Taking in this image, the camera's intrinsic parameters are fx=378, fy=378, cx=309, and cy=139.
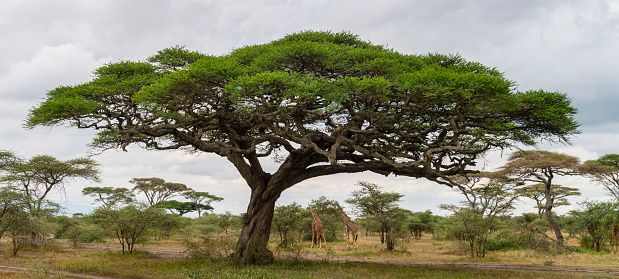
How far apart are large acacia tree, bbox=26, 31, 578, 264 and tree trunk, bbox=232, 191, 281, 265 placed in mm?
39

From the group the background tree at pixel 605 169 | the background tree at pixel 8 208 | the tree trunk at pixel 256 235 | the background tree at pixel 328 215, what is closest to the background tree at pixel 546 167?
the background tree at pixel 605 169

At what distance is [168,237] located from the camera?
38031 millimetres

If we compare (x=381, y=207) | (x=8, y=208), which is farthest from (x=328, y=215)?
(x=8, y=208)

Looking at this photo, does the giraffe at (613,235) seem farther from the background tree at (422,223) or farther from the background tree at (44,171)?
the background tree at (44,171)

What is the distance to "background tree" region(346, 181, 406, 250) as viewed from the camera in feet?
78.4

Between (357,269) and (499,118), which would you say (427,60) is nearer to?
(499,118)

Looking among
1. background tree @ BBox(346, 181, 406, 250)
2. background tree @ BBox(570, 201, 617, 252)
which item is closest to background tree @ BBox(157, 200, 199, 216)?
background tree @ BBox(346, 181, 406, 250)

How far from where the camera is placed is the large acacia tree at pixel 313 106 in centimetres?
1034

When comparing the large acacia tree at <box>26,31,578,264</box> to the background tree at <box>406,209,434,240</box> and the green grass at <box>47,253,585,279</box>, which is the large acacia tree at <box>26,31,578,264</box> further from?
the background tree at <box>406,209,434,240</box>

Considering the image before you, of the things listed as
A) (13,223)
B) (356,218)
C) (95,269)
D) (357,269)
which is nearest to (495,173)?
(356,218)

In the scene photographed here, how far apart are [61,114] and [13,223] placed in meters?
10.5

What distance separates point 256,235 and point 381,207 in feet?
42.8

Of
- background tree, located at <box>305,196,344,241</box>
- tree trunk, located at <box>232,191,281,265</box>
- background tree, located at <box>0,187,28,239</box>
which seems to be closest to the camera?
tree trunk, located at <box>232,191,281,265</box>

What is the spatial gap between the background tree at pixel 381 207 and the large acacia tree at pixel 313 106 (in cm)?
1068
